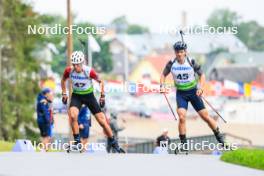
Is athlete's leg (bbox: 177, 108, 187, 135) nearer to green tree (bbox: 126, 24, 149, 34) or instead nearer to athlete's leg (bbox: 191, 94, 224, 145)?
athlete's leg (bbox: 191, 94, 224, 145)

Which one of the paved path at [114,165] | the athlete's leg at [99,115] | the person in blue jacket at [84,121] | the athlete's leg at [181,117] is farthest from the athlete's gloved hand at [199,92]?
the person in blue jacket at [84,121]

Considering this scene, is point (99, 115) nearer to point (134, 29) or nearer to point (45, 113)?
point (45, 113)

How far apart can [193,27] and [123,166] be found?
697cm

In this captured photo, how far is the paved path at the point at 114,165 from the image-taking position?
16.2m

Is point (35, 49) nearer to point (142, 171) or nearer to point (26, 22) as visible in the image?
point (26, 22)

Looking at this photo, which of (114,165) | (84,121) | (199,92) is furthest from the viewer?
(84,121)

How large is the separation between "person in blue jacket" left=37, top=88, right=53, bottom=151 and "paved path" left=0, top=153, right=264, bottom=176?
12.7 feet

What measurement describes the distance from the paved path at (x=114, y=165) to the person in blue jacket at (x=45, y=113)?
12.7ft

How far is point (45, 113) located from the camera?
24.1 metres

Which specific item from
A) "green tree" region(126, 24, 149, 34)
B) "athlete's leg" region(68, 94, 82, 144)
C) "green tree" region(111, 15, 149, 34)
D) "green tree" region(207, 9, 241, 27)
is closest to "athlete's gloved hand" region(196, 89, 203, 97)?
"athlete's leg" region(68, 94, 82, 144)

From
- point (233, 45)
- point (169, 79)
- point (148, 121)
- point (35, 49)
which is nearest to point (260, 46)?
point (233, 45)

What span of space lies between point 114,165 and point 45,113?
687cm

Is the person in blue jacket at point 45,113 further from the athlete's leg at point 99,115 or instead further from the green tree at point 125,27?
the green tree at point 125,27

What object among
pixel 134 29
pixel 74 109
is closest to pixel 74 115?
pixel 74 109
